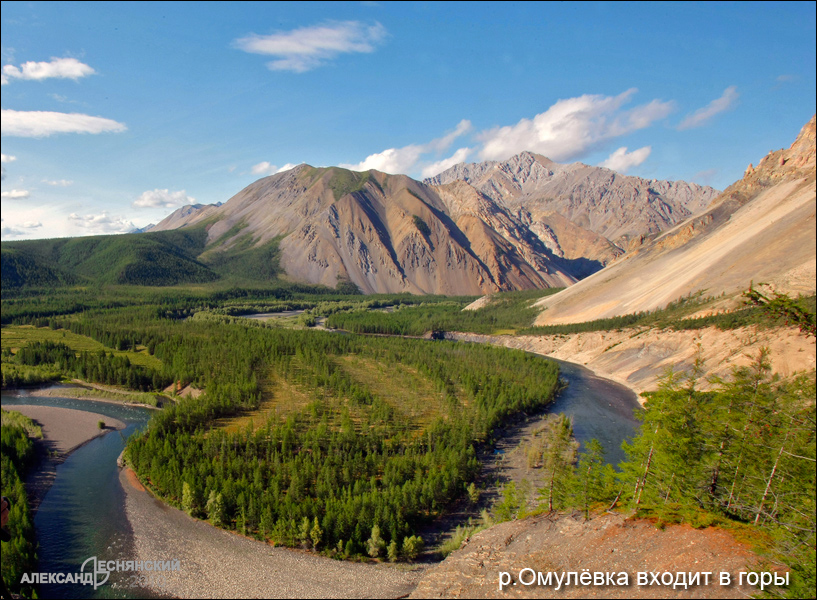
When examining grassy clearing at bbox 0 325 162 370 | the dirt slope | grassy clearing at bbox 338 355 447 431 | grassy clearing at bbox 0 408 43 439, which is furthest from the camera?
grassy clearing at bbox 0 325 162 370

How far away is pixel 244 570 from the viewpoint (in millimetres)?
30062

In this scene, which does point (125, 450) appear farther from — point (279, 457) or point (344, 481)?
point (344, 481)

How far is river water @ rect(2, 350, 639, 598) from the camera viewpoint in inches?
1225

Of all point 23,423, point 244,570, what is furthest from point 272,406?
point 244,570

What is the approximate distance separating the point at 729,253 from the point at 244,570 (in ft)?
352

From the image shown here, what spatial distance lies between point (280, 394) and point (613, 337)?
72.8 m

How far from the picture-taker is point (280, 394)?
66.9 metres

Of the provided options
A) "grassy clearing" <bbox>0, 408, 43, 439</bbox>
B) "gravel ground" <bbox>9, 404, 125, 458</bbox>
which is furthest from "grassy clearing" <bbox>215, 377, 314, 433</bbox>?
"grassy clearing" <bbox>0, 408, 43, 439</bbox>

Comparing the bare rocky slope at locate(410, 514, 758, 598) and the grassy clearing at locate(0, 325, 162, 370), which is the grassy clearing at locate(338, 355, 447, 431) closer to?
the bare rocky slope at locate(410, 514, 758, 598)

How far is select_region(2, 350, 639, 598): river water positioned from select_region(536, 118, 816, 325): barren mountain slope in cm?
2816

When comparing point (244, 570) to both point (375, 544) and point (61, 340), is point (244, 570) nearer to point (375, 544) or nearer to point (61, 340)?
point (375, 544)

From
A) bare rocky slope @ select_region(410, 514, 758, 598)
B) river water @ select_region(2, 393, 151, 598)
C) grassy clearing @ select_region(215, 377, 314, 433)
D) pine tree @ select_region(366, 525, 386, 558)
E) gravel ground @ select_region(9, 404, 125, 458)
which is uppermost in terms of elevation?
bare rocky slope @ select_region(410, 514, 758, 598)

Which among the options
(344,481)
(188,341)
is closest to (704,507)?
(344,481)

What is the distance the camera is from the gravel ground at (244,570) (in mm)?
28016
